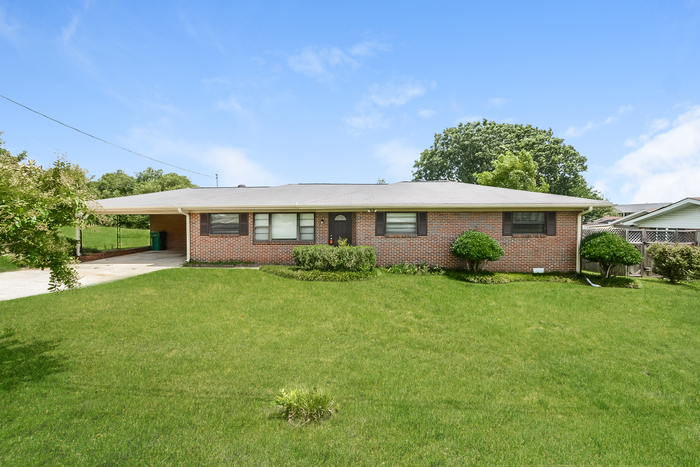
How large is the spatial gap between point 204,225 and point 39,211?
9.64m

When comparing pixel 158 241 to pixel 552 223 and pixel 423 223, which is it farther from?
pixel 552 223

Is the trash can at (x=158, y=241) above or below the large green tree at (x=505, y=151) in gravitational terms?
below

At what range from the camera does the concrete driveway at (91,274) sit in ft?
29.2

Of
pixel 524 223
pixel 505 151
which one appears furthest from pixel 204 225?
pixel 505 151

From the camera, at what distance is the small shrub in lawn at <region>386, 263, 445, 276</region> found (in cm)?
1135

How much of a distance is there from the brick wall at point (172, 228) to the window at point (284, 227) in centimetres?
868

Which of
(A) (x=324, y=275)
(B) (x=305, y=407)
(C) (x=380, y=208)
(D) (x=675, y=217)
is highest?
(C) (x=380, y=208)

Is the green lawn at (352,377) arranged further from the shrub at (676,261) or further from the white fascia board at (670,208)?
the white fascia board at (670,208)

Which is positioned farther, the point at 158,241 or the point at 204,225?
the point at 158,241

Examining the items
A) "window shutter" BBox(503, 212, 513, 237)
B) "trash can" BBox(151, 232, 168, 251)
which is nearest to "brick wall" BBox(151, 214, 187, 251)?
"trash can" BBox(151, 232, 168, 251)

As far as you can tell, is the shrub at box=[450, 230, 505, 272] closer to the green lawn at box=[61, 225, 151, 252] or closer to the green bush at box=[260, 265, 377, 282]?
the green bush at box=[260, 265, 377, 282]

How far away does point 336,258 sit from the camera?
10609 mm

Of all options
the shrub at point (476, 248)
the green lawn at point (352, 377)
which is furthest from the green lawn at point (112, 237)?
the shrub at point (476, 248)

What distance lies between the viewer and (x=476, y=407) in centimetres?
406
